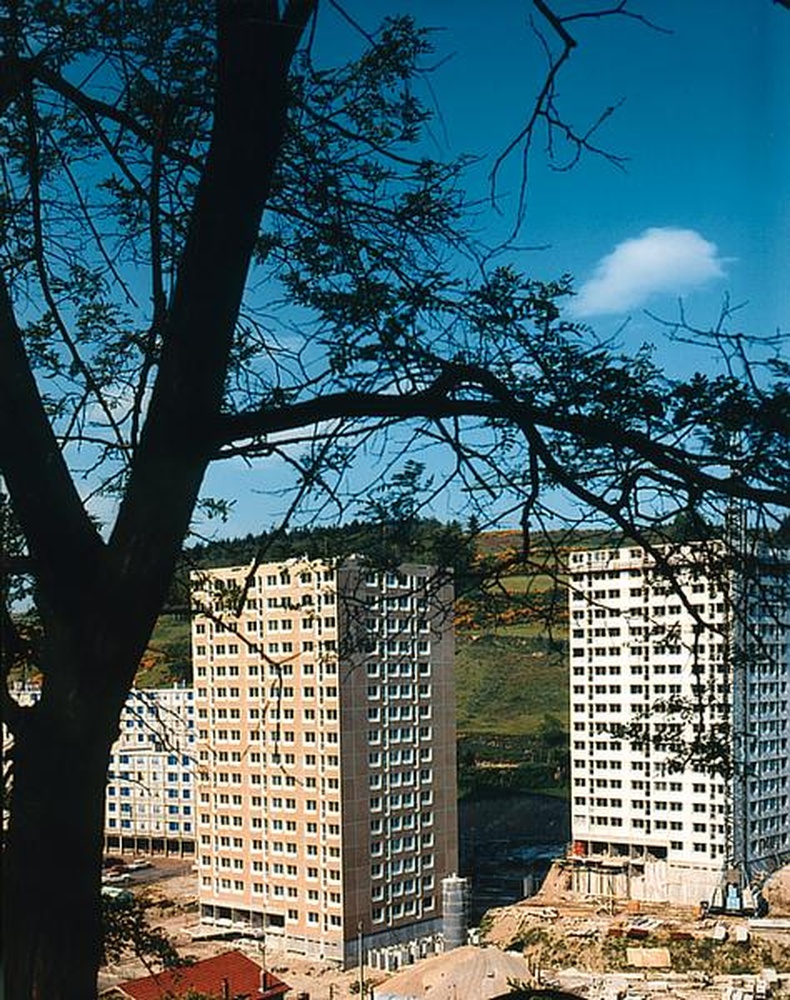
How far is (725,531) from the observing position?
1.39 m

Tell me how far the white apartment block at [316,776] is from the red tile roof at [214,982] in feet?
0.17

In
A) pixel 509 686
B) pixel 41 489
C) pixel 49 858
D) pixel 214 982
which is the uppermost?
pixel 41 489

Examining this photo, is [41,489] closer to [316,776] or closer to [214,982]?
[316,776]

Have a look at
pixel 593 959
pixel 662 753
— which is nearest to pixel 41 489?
pixel 662 753

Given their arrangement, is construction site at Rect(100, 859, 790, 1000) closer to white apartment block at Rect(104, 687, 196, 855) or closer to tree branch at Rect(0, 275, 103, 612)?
white apartment block at Rect(104, 687, 196, 855)

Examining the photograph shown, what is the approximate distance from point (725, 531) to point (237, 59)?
2.42 ft

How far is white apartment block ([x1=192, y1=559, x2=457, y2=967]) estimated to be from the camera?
5.39 ft

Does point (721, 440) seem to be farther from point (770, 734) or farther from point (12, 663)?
point (12, 663)

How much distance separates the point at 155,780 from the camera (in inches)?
64.6

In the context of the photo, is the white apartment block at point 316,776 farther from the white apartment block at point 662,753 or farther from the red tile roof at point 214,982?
the white apartment block at point 662,753

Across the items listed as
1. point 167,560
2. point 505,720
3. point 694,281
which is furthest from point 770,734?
point 167,560

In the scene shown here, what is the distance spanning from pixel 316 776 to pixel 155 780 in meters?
0.21

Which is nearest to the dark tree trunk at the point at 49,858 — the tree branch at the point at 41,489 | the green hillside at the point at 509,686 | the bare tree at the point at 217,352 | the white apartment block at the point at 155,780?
the bare tree at the point at 217,352

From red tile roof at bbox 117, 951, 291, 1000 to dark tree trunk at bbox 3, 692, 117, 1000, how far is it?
24.1 inches
